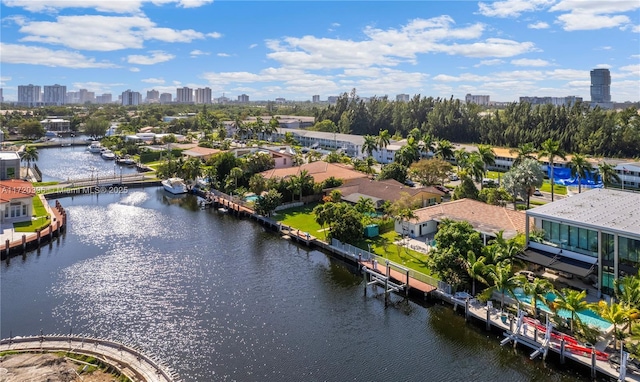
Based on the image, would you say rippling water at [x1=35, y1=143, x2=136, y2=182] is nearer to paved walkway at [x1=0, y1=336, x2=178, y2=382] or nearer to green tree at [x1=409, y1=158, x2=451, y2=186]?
green tree at [x1=409, y1=158, x2=451, y2=186]

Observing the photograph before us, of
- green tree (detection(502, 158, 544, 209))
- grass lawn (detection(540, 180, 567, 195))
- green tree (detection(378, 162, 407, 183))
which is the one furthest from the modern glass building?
green tree (detection(378, 162, 407, 183))

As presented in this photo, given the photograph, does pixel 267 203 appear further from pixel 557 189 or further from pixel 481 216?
pixel 557 189

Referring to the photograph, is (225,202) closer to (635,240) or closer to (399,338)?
(399,338)

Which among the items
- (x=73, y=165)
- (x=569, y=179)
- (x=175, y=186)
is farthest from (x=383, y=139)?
(x=73, y=165)

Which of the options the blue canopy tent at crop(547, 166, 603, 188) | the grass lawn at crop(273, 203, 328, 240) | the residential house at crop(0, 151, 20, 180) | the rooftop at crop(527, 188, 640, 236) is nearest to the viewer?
the rooftop at crop(527, 188, 640, 236)

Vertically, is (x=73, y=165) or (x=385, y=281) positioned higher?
(x=73, y=165)
